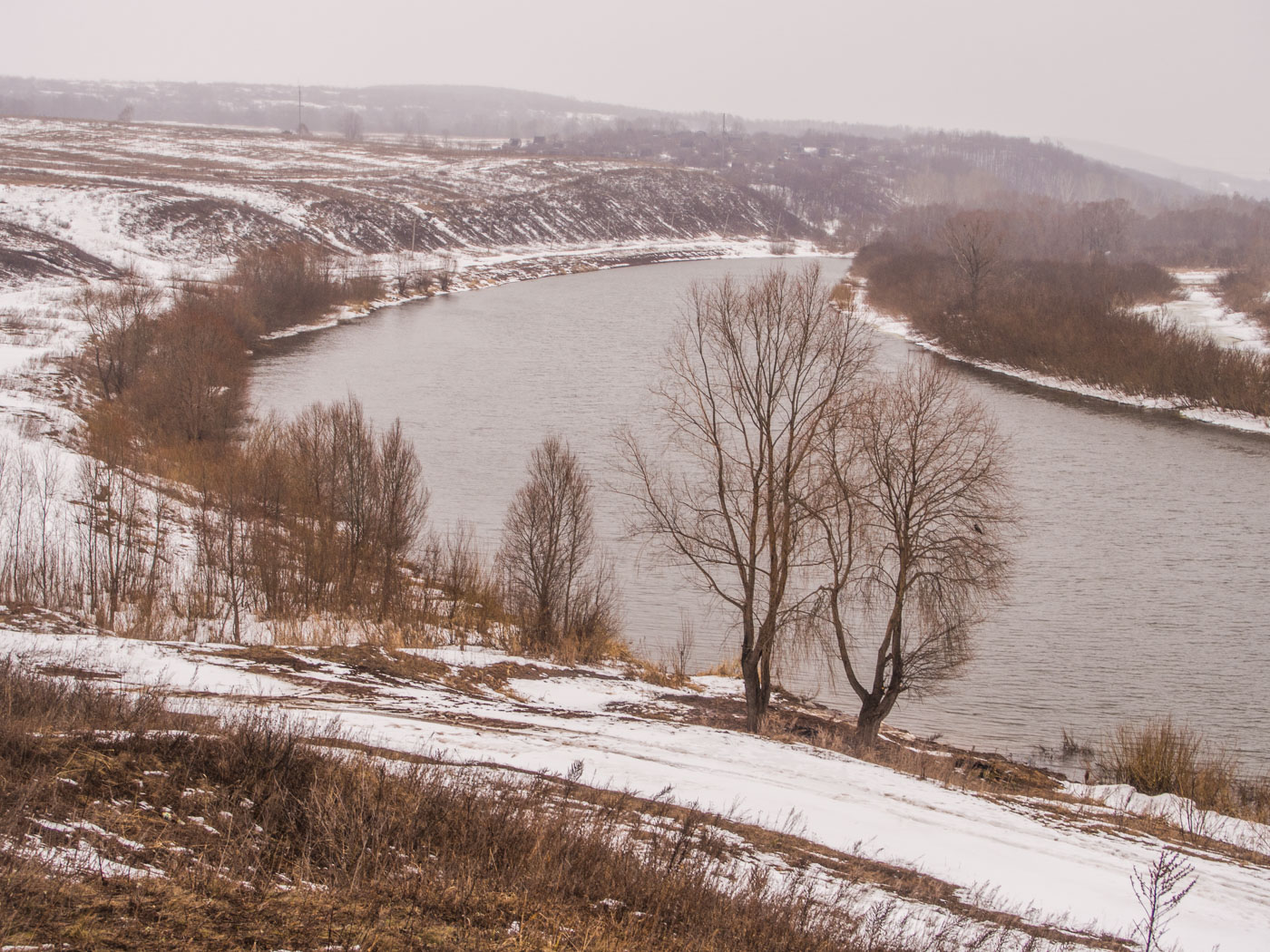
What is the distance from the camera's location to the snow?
25.3 ft

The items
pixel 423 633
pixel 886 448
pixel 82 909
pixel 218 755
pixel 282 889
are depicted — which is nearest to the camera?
pixel 82 909

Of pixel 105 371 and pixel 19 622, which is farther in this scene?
pixel 105 371

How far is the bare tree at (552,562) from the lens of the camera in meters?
18.8

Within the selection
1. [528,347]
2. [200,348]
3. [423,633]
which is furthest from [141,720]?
[528,347]

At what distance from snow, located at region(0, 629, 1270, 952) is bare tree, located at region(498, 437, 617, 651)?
5509mm

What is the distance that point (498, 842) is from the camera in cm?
574


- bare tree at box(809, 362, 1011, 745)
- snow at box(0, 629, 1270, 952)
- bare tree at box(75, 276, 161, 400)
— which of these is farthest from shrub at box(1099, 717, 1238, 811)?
bare tree at box(75, 276, 161, 400)

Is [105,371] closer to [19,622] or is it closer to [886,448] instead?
[19,622]

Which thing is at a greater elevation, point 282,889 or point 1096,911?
point 282,889

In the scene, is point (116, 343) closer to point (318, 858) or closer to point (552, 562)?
point (552, 562)

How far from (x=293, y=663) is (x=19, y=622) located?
3.53m

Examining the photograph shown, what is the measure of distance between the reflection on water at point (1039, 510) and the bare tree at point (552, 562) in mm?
1469

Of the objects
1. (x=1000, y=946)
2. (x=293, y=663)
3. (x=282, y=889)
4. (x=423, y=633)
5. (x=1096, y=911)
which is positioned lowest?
(x=423, y=633)

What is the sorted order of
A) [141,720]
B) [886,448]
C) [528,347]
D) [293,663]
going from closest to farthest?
1. [141,720]
2. [293,663]
3. [886,448]
4. [528,347]
